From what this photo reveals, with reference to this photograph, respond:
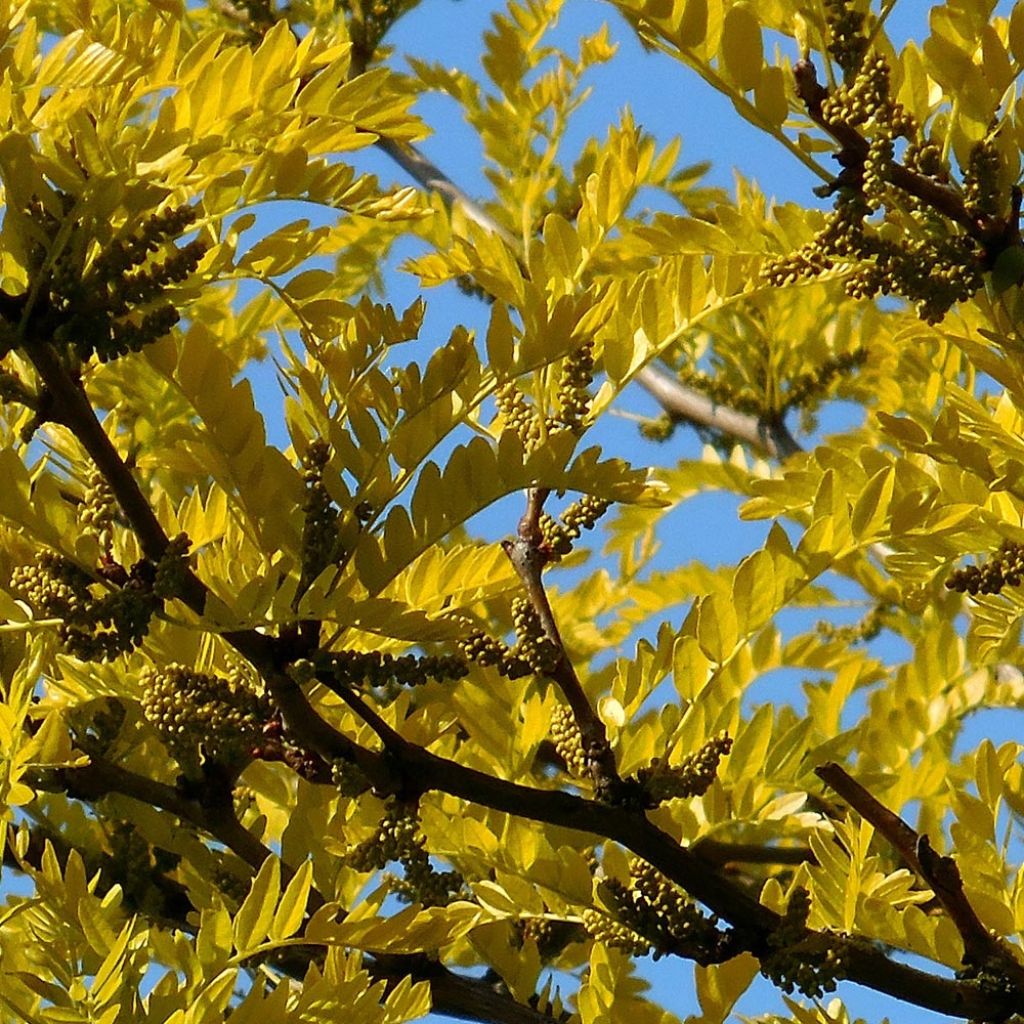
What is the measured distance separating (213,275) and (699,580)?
1.10 meters

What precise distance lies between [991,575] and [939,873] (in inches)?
10.9

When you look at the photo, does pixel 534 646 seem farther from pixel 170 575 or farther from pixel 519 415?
pixel 170 575

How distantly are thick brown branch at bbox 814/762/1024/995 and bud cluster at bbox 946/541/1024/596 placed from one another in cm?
21

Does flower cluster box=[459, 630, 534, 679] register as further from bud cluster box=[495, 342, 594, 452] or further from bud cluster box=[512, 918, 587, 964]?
bud cluster box=[512, 918, 587, 964]

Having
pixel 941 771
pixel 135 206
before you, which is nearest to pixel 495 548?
pixel 135 206

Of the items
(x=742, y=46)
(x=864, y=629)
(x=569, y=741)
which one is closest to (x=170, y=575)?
(x=569, y=741)

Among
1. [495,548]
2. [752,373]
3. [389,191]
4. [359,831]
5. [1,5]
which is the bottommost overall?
[359,831]

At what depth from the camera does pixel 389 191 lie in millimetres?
1490

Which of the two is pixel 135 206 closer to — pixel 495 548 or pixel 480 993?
pixel 495 548

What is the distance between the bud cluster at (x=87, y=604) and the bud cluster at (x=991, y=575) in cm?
71

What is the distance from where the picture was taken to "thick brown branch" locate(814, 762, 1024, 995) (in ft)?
4.22

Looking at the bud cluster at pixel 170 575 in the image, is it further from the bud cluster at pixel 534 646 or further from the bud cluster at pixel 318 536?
the bud cluster at pixel 534 646

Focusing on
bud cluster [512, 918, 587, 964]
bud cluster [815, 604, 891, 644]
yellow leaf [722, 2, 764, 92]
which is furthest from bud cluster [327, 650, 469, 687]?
bud cluster [815, 604, 891, 644]

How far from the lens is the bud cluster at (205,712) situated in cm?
126
